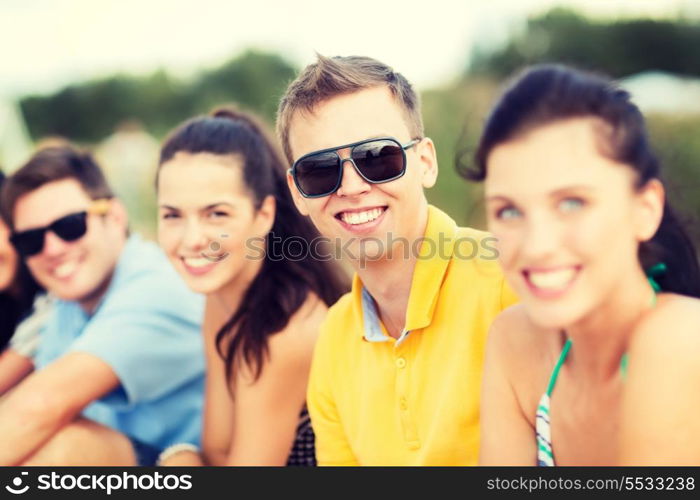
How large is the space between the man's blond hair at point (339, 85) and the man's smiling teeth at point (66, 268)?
160 centimetres

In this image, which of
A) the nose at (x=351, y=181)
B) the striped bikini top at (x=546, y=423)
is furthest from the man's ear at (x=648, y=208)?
the nose at (x=351, y=181)

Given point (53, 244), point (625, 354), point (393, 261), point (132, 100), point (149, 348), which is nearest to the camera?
point (625, 354)

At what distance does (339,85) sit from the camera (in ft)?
8.05

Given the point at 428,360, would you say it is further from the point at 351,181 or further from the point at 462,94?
the point at 462,94

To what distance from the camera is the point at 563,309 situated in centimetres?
180

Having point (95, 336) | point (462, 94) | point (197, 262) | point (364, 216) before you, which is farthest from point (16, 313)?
point (462, 94)

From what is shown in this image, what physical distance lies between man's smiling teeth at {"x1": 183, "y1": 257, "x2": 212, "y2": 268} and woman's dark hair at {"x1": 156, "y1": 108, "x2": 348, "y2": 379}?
0.23 meters

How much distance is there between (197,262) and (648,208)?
192 cm

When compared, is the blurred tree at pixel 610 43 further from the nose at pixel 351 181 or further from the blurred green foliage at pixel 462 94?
the nose at pixel 351 181

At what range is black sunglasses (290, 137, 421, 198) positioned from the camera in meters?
2.39

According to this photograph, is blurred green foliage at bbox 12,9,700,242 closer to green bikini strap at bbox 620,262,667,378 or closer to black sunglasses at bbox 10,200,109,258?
green bikini strap at bbox 620,262,667,378

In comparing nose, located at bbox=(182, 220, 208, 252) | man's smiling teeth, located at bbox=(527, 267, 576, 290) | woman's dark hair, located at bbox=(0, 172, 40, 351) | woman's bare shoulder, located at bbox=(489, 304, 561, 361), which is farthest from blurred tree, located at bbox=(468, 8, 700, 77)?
man's smiling teeth, located at bbox=(527, 267, 576, 290)
